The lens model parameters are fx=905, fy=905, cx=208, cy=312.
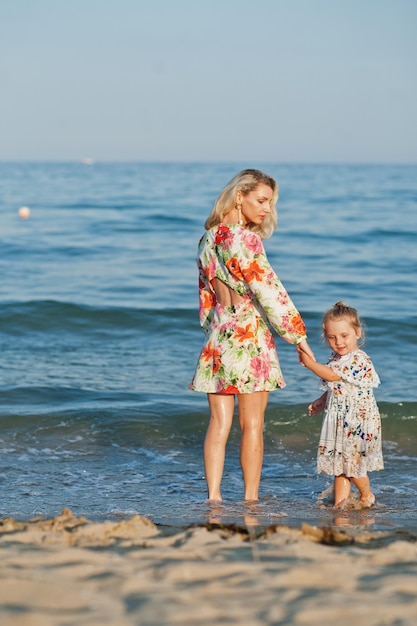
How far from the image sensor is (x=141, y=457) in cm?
687

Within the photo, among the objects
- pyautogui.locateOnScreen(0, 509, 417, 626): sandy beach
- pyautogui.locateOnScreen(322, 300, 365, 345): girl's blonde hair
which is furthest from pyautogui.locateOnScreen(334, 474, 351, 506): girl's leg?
pyautogui.locateOnScreen(0, 509, 417, 626): sandy beach

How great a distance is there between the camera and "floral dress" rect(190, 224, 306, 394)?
4934mm

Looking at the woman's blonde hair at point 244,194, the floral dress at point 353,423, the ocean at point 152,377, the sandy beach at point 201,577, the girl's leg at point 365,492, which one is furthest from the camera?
the ocean at point 152,377

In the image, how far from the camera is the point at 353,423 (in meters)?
5.21

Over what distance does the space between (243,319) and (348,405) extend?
31.5 inches

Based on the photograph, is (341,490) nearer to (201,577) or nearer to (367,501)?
(367,501)

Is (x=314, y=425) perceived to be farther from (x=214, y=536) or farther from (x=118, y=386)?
(x=214, y=536)

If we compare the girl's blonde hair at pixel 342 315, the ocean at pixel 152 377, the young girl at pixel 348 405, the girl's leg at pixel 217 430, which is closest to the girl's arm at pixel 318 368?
the young girl at pixel 348 405

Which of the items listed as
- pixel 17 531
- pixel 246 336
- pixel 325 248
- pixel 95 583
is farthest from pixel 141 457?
pixel 325 248

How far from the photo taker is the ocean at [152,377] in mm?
5738

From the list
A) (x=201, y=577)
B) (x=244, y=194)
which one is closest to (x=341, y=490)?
(x=244, y=194)

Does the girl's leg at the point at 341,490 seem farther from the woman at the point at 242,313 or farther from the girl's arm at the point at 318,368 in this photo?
the girl's arm at the point at 318,368

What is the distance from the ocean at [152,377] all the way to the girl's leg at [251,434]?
0.17 meters

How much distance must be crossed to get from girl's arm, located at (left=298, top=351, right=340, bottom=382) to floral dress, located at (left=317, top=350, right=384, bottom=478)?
0.06 metres
